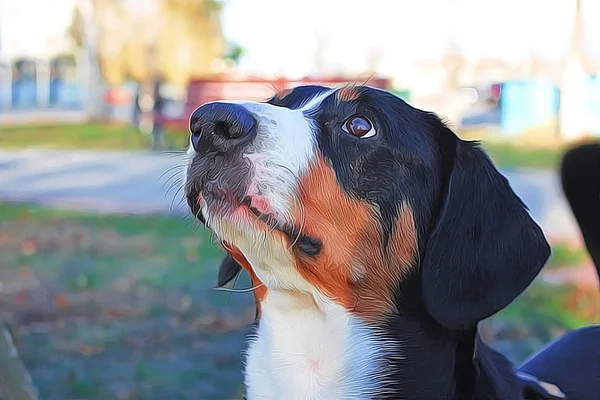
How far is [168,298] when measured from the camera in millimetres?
7266

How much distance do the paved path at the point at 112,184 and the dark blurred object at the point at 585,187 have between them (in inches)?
268

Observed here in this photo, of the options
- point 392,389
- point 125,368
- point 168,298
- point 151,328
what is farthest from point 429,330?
point 168,298

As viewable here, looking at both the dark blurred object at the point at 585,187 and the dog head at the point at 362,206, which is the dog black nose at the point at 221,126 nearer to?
the dog head at the point at 362,206

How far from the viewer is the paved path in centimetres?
1217

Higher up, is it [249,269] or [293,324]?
[249,269]

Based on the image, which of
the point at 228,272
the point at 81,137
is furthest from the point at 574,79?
the point at 228,272

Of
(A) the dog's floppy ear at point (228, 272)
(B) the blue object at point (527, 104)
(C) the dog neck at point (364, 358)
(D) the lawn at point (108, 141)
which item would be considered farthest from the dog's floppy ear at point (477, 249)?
(B) the blue object at point (527, 104)

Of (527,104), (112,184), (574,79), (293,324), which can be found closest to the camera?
(293,324)

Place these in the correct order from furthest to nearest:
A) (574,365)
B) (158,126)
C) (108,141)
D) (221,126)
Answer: (108,141) → (158,126) → (574,365) → (221,126)

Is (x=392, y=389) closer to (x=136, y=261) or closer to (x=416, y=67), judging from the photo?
(x=136, y=261)

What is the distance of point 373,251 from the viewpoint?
2.56 meters

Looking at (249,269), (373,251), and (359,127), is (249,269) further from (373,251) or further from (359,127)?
(359,127)

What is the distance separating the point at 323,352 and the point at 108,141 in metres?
22.1

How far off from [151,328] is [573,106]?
17.3 metres
